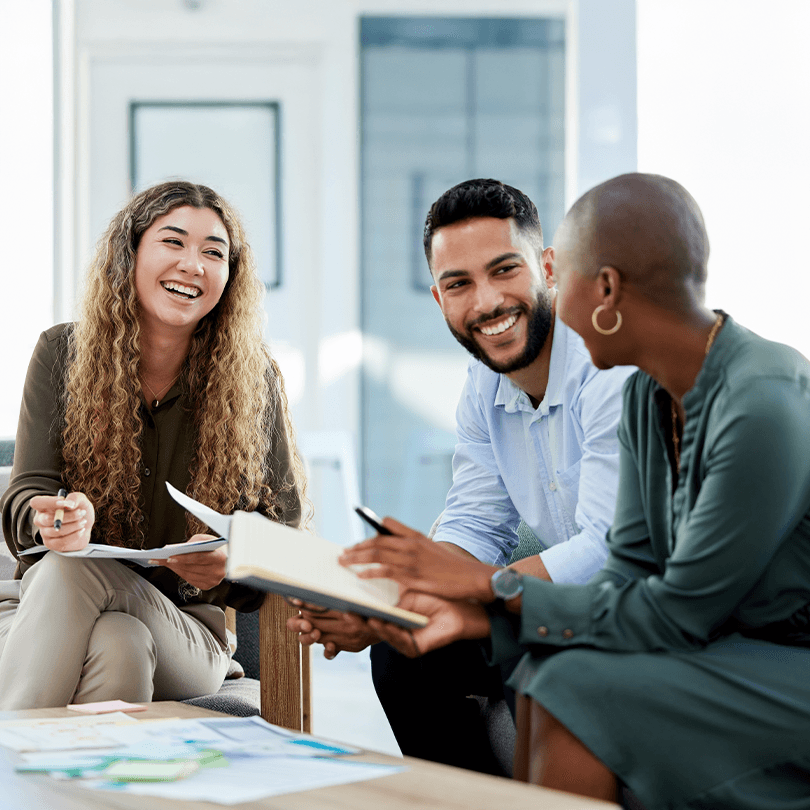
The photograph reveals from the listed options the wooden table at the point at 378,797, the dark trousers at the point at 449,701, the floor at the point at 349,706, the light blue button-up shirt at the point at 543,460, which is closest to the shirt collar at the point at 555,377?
the light blue button-up shirt at the point at 543,460

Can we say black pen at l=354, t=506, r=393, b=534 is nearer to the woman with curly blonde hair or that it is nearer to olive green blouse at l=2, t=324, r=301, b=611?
the woman with curly blonde hair

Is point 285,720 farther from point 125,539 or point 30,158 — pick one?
point 30,158

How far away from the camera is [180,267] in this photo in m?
1.84

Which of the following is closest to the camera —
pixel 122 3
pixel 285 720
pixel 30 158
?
pixel 285 720

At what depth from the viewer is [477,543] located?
1.68m

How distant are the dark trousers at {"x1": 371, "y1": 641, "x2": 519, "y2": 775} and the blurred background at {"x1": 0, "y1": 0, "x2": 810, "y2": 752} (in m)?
2.33

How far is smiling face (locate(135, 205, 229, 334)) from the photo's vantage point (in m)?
1.85

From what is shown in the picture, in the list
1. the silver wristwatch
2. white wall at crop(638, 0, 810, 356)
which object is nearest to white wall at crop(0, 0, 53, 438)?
white wall at crop(638, 0, 810, 356)

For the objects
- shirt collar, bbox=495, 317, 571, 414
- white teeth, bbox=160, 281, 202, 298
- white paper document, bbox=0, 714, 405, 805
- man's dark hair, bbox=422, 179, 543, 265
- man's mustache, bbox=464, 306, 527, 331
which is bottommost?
white paper document, bbox=0, 714, 405, 805

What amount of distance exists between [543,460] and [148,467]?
0.74 m

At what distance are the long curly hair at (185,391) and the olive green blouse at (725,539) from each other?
855mm

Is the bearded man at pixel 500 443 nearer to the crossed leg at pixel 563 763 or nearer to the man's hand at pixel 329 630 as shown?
the man's hand at pixel 329 630

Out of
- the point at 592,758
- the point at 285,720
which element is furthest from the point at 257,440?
the point at 592,758

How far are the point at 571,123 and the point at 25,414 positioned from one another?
9.25ft
